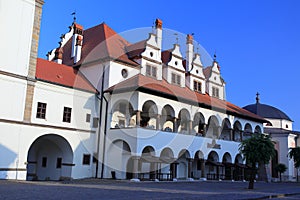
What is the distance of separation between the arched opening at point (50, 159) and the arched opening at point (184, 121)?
10.6 m

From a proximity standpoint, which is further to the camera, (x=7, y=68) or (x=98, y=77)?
(x=98, y=77)

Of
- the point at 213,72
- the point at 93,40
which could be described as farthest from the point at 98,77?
the point at 213,72

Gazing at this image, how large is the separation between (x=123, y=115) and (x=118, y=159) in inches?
165

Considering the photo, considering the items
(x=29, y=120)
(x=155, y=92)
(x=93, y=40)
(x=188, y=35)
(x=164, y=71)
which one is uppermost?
(x=188, y=35)

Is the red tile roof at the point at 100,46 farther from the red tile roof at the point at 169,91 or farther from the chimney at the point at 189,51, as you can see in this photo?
the chimney at the point at 189,51

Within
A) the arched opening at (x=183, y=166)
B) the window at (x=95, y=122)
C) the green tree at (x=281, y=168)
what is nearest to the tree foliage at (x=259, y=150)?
the arched opening at (x=183, y=166)

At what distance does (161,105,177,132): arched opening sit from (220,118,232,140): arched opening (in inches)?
248

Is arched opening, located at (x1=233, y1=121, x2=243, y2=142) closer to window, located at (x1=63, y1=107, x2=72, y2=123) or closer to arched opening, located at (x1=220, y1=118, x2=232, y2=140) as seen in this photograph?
arched opening, located at (x1=220, y1=118, x2=232, y2=140)

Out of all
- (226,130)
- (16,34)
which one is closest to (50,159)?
(16,34)

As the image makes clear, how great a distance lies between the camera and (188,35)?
40562mm

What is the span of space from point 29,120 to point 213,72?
23243mm

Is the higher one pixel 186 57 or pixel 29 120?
pixel 186 57

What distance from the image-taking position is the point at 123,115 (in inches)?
1240

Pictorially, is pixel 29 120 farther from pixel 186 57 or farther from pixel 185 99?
pixel 186 57
